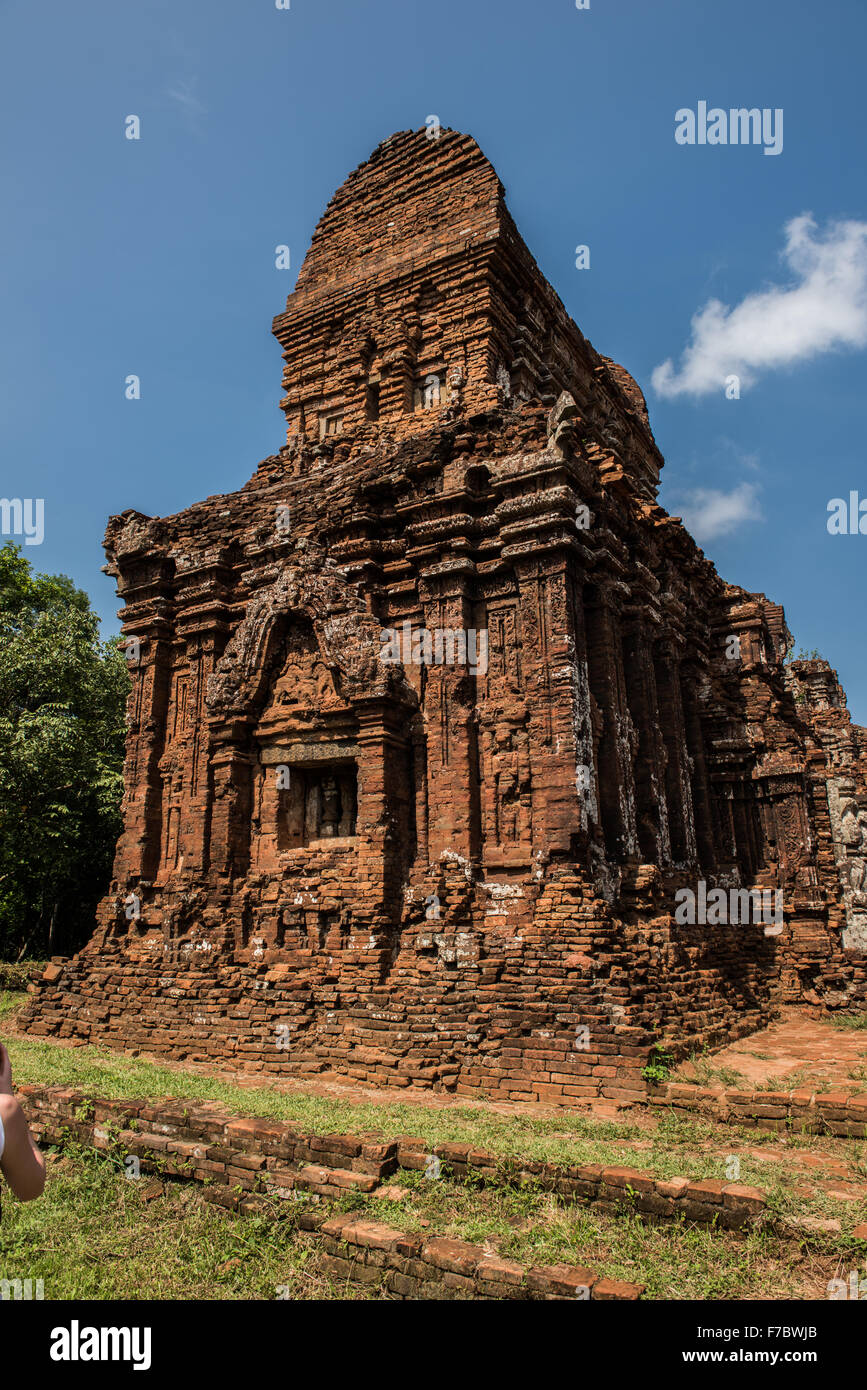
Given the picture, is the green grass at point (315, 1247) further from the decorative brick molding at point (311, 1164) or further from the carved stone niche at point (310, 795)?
the carved stone niche at point (310, 795)

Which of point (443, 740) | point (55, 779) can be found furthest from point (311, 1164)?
point (55, 779)

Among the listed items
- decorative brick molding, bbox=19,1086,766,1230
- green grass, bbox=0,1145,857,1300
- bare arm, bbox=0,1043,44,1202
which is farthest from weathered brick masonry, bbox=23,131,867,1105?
bare arm, bbox=0,1043,44,1202

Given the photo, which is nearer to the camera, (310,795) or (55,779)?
(310,795)

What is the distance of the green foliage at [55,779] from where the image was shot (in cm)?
2241

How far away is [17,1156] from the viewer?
9.18 ft

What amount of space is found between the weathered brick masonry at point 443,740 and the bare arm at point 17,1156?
7715mm

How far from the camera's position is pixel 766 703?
20.0 m

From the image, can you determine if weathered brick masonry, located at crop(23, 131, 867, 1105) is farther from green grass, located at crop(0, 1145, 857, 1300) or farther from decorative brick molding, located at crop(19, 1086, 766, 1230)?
green grass, located at crop(0, 1145, 857, 1300)

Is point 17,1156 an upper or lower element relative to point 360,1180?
upper

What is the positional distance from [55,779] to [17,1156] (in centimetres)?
2176

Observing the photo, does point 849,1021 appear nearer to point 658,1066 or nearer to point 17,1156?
point 658,1066

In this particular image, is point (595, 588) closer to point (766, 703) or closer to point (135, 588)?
point (766, 703)
